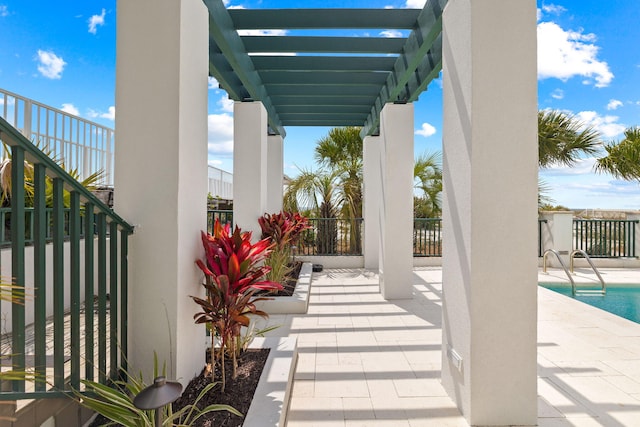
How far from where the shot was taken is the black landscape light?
1339 mm

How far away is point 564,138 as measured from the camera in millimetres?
10289

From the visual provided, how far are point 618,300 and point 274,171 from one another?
701 centimetres

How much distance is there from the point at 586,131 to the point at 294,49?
961 centimetres

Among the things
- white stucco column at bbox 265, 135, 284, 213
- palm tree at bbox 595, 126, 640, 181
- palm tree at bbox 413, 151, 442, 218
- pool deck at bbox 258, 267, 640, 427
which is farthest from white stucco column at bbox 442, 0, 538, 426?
palm tree at bbox 595, 126, 640, 181

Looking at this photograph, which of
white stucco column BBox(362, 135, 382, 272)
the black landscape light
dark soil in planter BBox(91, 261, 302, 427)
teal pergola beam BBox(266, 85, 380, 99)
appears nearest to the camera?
the black landscape light

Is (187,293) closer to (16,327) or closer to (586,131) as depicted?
(16,327)

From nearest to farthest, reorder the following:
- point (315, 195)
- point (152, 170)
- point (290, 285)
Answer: point (152, 170)
point (290, 285)
point (315, 195)

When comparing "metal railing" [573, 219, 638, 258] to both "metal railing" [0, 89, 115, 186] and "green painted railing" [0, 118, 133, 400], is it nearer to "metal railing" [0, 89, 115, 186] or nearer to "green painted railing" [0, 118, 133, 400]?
"green painted railing" [0, 118, 133, 400]

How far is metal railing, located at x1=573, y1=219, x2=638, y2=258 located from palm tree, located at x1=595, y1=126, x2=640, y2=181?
8.03ft

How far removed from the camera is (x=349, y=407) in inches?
105

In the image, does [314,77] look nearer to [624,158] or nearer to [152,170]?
[152,170]

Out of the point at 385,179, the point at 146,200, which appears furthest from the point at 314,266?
the point at 146,200

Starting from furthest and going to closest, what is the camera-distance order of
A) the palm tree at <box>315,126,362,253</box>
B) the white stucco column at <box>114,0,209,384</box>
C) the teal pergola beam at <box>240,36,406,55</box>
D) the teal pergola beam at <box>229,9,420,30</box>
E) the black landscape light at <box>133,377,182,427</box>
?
the palm tree at <box>315,126,362,253</box>, the teal pergola beam at <box>240,36,406,55</box>, the teal pergola beam at <box>229,9,420,30</box>, the white stucco column at <box>114,0,209,384</box>, the black landscape light at <box>133,377,182,427</box>

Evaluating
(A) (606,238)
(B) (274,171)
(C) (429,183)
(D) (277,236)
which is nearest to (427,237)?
(C) (429,183)
